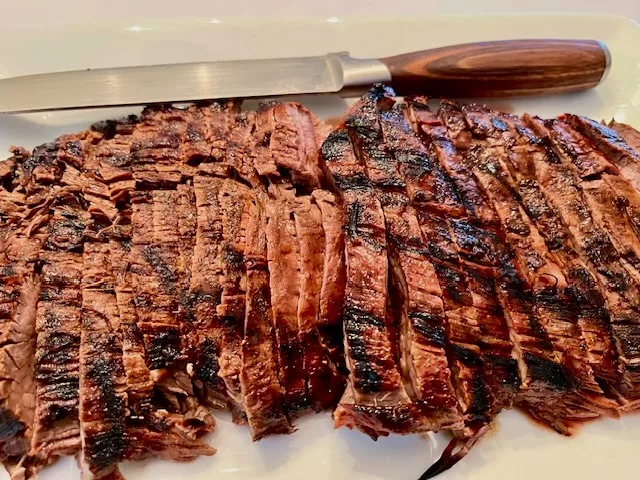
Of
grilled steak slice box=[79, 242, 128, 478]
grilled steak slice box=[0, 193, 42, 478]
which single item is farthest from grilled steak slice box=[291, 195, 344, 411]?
grilled steak slice box=[0, 193, 42, 478]

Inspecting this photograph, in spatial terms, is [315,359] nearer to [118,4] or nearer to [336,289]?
[336,289]

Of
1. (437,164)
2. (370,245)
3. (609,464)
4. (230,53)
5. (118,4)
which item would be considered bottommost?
(609,464)

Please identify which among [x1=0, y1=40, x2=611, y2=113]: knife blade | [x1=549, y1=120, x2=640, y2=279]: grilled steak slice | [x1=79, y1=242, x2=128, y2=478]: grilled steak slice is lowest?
[x1=79, y1=242, x2=128, y2=478]: grilled steak slice

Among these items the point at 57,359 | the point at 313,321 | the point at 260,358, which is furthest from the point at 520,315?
the point at 57,359

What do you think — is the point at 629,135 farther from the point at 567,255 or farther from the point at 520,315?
the point at 520,315

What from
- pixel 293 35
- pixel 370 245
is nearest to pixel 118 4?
pixel 293 35

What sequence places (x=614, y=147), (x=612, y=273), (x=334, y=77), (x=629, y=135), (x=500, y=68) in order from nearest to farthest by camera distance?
(x=612, y=273)
(x=614, y=147)
(x=629, y=135)
(x=334, y=77)
(x=500, y=68)

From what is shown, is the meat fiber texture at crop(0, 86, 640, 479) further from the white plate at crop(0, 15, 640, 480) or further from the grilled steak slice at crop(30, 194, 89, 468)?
the white plate at crop(0, 15, 640, 480)
